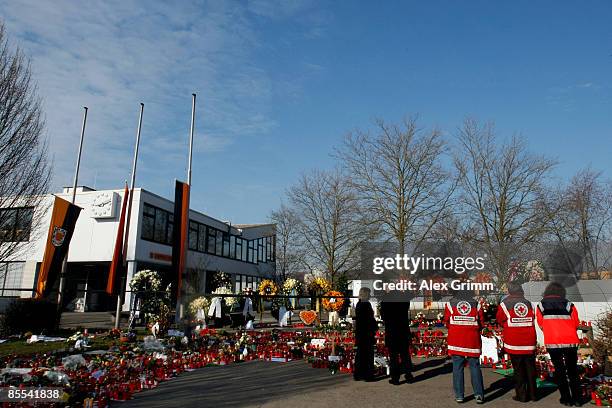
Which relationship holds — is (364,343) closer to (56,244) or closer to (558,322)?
(558,322)

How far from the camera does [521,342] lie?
7648 millimetres

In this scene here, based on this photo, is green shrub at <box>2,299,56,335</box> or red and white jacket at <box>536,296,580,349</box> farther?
green shrub at <box>2,299,56,335</box>

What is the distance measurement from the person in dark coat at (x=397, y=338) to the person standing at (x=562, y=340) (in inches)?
A: 99.5

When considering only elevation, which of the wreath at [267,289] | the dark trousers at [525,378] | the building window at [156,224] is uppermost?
the building window at [156,224]

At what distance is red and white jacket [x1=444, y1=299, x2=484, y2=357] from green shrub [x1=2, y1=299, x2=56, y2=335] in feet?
52.1

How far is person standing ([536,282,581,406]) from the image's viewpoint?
7371mm

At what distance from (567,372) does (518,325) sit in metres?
1.07

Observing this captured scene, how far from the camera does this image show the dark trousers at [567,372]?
734 cm

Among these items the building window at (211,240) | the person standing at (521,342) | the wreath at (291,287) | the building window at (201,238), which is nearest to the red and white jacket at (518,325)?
the person standing at (521,342)

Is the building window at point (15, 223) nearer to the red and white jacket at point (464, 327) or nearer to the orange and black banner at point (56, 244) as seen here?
the orange and black banner at point (56, 244)

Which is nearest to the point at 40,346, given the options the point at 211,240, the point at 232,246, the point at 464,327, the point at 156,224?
the point at 464,327

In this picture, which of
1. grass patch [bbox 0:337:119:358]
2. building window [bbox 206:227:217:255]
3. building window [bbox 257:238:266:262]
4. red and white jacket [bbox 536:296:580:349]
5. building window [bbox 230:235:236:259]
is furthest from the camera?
building window [bbox 257:238:266:262]

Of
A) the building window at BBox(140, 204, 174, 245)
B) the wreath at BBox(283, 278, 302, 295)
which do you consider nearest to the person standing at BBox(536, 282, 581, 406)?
the wreath at BBox(283, 278, 302, 295)
